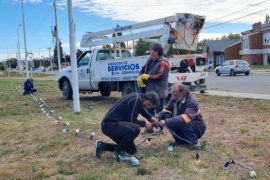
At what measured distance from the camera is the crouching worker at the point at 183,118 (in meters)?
5.73

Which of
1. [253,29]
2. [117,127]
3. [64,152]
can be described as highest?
[253,29]

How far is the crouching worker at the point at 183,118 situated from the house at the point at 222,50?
61957 millimetres

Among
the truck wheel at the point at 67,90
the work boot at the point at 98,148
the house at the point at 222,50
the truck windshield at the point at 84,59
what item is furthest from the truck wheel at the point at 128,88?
the house at the point at 222,50

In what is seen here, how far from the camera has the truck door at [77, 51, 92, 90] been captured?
551 inches

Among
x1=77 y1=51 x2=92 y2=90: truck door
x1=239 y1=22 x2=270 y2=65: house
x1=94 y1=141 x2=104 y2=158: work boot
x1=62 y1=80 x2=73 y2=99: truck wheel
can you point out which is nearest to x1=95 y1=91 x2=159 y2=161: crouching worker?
x1=94 y1=141 x2=104 y2=158: work boot

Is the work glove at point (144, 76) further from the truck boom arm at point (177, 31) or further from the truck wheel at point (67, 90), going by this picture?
the truck wheel at point (67, 90)

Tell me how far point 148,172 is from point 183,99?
4.78 feet

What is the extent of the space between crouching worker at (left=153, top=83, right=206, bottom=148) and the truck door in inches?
321

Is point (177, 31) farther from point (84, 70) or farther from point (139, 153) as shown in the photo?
point (139, 153)

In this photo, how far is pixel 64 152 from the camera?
636cm

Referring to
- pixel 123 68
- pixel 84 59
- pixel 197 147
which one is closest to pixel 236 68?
pixel 84 59

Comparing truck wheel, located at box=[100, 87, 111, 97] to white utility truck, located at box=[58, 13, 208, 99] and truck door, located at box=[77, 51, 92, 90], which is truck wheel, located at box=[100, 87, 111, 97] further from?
truck door, located at box=[77, 51, 92, 90]

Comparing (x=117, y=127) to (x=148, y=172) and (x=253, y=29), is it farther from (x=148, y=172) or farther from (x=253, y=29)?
(x=253, y=29)

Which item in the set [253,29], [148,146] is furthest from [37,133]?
[253,29]
